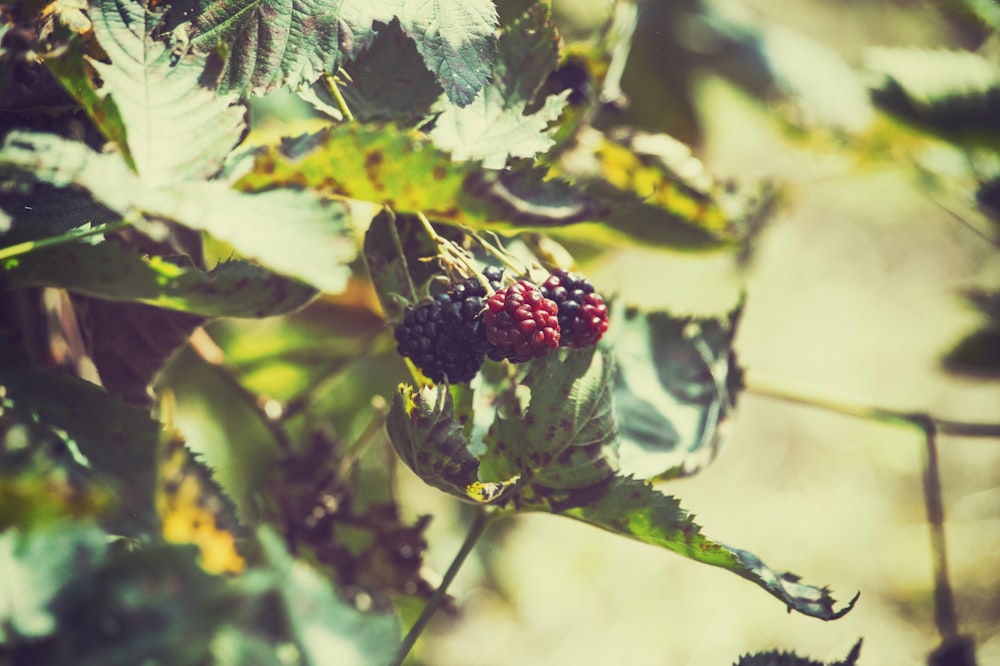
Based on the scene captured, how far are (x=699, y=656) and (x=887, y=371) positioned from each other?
1.37 m

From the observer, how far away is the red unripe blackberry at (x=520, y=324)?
0.62m

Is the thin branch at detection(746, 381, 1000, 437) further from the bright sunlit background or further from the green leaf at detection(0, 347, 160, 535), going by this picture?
the green leaf at detection(0, 347, 160, 535)

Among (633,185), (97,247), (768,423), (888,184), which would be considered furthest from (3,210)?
(888,184)

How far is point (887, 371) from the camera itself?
2.81 meters

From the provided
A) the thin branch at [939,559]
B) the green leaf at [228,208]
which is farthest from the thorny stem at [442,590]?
the thin branch at [939,559]

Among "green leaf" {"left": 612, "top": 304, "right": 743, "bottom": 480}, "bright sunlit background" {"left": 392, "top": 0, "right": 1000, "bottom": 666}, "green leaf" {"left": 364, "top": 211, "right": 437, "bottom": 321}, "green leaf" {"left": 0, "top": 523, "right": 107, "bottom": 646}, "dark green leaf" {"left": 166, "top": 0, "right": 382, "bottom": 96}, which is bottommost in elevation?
"bright sunlit background" {"left": 392, "top": 0, "right": 1000, "bottom": 666}

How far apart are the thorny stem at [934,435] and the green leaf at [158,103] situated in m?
0.81

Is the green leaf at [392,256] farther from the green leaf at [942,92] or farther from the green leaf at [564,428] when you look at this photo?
the green leaf at [942,92]

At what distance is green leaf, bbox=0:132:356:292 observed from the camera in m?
0.48

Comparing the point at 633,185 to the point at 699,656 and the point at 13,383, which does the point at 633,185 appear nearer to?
the point at 13,383

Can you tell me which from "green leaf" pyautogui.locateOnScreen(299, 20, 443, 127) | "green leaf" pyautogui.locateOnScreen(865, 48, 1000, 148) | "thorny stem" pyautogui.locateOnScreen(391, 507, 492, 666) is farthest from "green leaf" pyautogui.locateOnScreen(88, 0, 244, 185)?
"green leaf" pyautogui.locateOnScreen(865, 48, 1000, 148)

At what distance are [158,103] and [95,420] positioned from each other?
260 mm

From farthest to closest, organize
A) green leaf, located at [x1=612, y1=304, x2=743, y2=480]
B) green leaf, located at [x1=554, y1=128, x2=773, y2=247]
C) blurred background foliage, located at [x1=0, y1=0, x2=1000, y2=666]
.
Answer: green leaf, located at [x1=554, y1=128, x2=773, y2=247]
blurred background foliage, located at [x1=0, y1=0, x2=1000, y2=666]
green leaf, located at [x1=612, y1=304, x2=743, y2=480]

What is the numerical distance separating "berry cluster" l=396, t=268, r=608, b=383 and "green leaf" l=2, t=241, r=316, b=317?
0.12 meters
